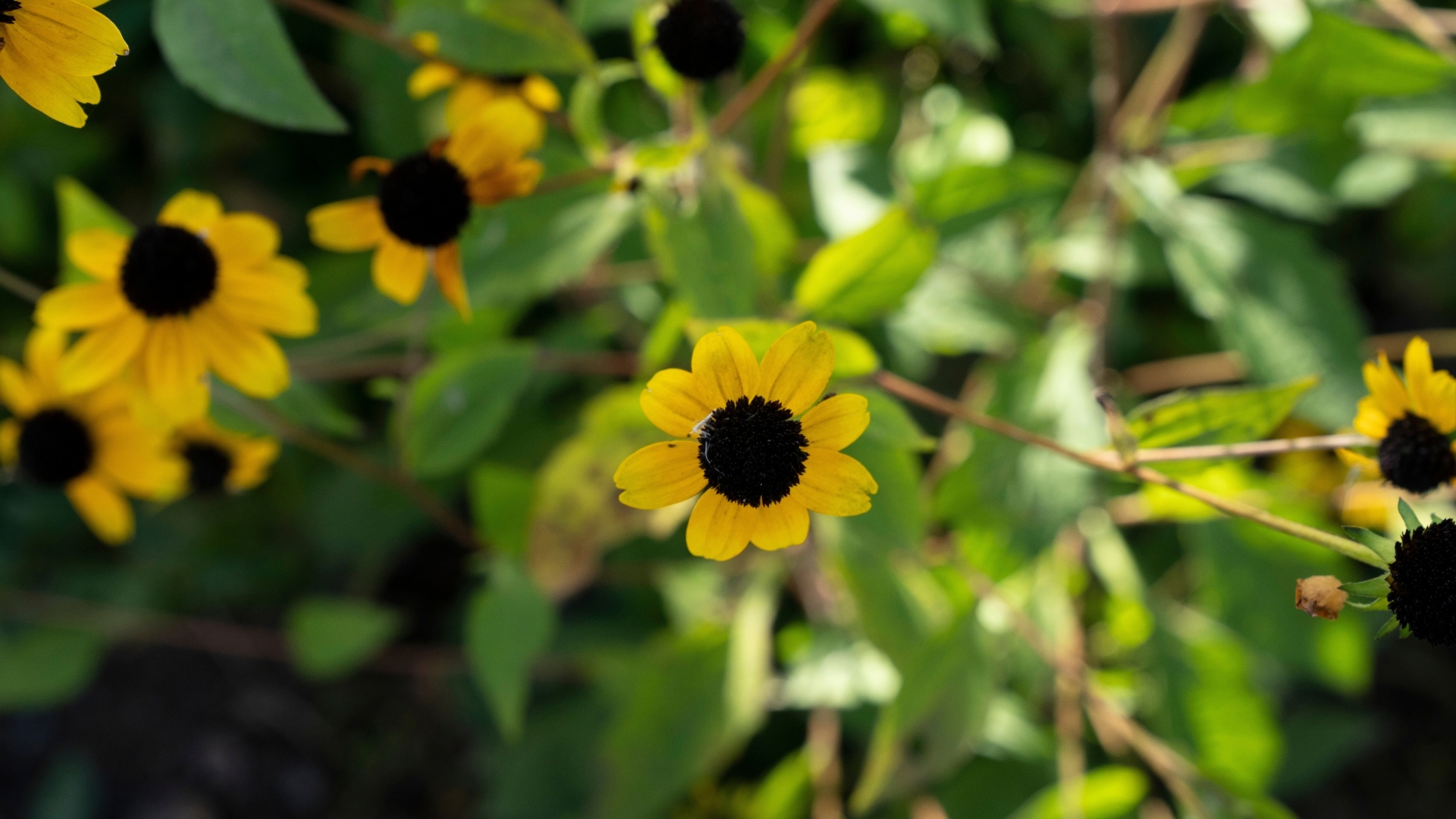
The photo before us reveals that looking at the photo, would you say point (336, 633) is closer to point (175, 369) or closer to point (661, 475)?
point (175, 369)

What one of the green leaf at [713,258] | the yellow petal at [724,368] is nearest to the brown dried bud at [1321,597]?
the yellow petal at [724,368]

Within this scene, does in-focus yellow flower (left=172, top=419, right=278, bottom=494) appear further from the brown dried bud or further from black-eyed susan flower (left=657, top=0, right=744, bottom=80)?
the brown dried bud

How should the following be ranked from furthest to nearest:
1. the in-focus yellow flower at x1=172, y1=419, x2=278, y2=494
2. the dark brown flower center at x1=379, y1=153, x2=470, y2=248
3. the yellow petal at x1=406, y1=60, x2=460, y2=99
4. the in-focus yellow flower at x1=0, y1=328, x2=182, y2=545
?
the in-focus yellow flower at x1=172, y1=419, x2=278, y2=494, the in-focus yellow flower at x1=0, y1=328, x2=182, y2=545, the yellow petal at x1=406, y1=60, x2=460, y2=99, the dark brown flower center at x1=379, y1=153, x2=470, y2=248

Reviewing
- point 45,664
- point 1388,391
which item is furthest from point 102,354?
point 1388,391

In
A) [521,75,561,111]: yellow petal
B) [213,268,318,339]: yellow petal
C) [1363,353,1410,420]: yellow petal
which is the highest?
[521,75,561,111]: yellow petal

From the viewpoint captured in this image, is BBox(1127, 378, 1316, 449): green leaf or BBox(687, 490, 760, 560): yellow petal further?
BBox(1127, 378, 1316, 449): green leaf

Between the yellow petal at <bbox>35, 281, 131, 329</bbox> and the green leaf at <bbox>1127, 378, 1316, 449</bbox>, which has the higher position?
the green leaf at <bbox>1127, 378, 1316, 449</bbox>

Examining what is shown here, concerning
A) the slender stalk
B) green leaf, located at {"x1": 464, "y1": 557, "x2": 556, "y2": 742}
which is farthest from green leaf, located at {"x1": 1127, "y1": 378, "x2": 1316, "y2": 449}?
green leaf, located at {"x1": 464, "y1": 557, "x2": 556, "y2": 742}
